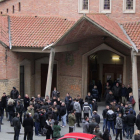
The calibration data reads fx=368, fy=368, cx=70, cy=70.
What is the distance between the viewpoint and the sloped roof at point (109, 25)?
20703 mm

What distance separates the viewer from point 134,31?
22.8 m

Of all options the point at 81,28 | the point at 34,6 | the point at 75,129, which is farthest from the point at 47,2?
the point at 75,129

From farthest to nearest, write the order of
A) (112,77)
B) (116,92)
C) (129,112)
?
(112,77), (116,92), (129,112)

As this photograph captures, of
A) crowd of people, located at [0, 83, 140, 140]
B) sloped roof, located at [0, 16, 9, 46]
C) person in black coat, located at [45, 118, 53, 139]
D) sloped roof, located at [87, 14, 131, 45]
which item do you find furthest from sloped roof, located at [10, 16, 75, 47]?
person in black coat, located at [45, 118, 53, 139]

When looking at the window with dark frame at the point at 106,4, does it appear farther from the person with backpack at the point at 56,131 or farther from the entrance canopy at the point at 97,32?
the person with backpack at the point at 56,131

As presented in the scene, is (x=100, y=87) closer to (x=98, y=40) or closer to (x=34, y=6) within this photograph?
(x=98, y=40)

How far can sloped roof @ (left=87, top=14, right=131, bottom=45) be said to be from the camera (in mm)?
20703

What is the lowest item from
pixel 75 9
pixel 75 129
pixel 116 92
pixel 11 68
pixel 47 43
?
pixel 75 129

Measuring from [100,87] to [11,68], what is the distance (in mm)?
6544

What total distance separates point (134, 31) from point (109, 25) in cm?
193

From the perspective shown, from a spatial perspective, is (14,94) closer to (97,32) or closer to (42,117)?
(42,117)

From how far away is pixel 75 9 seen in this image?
2511cm

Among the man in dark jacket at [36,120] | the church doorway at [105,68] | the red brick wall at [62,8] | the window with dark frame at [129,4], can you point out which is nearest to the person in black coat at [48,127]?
the man in dark jacket at [36,120]

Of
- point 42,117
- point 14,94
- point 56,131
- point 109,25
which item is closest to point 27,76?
point 14,94
